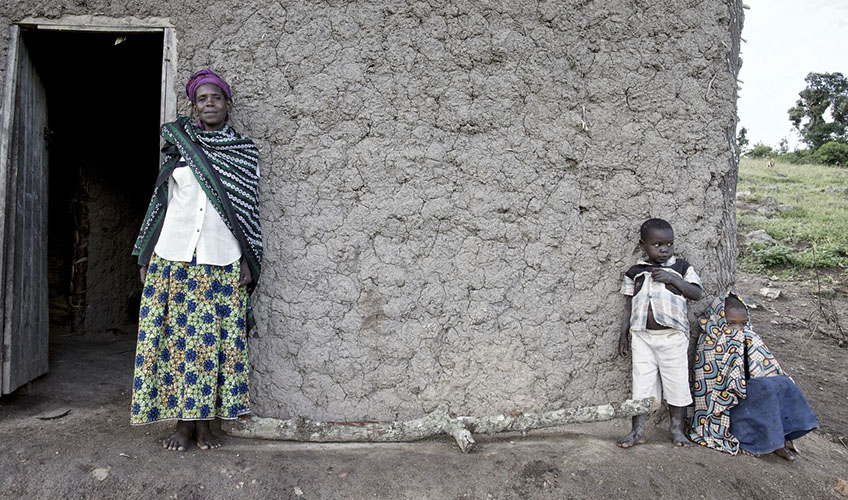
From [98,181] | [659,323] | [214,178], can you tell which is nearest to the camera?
[214,178]

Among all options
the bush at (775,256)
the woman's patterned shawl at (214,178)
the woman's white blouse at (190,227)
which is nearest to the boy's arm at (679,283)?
the woman's patterned shawl at (214,178)

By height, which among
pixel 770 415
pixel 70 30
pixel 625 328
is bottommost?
pixel 770 415

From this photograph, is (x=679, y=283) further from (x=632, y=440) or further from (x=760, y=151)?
(x=760, y=151)

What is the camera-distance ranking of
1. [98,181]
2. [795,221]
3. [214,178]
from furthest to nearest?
[795,221] < [98,181] < [214,178]

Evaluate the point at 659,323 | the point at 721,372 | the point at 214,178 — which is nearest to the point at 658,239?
the point at 659,323

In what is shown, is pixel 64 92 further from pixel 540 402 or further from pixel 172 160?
pixel 540 402

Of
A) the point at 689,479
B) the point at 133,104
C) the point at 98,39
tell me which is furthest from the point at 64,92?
the point at 689,479

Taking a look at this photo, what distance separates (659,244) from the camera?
2602mm

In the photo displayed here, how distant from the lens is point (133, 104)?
4.77 meters

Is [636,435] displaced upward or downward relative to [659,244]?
downward

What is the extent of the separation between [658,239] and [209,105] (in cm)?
216

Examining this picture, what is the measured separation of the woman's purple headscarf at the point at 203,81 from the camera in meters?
2.45

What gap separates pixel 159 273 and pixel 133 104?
3.08 meters

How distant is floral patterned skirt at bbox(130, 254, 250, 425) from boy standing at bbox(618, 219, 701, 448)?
75.0 inches
